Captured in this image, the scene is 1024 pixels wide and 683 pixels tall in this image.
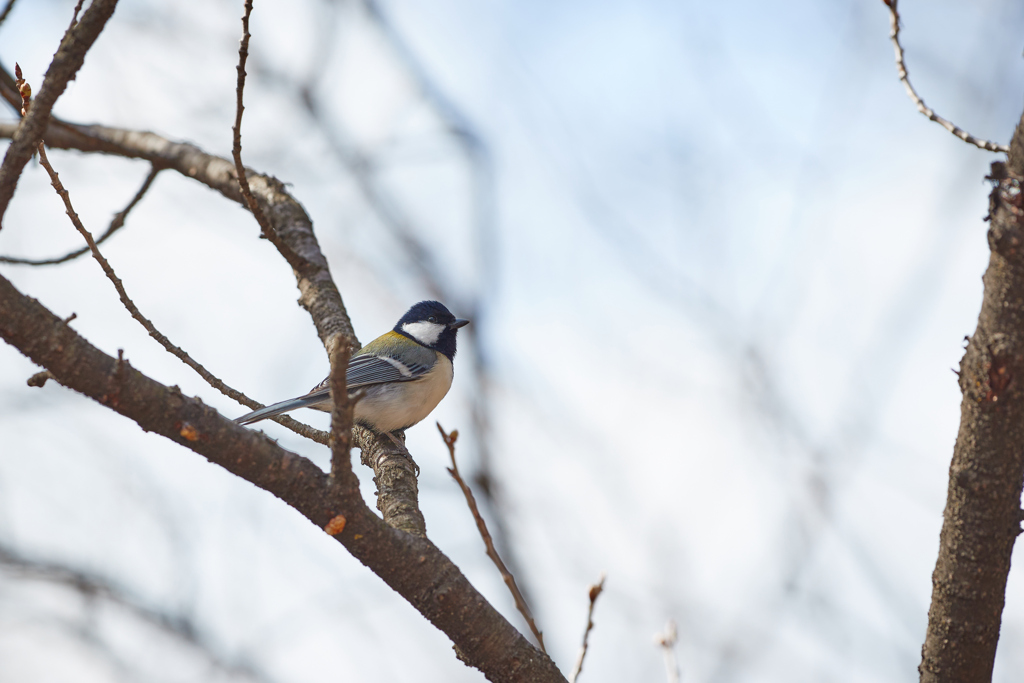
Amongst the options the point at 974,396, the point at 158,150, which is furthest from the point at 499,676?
the point at 158,150

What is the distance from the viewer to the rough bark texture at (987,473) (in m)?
1.27

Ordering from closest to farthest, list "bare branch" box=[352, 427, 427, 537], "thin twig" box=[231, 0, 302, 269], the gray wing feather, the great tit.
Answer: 1. "thin twig" box=[231, 0, 302, 269]
2. "bare branch" box=[352, 427, 427, 537]
3. the great tit
4. the gray wing feather

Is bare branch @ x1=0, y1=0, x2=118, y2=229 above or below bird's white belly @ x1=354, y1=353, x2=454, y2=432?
below

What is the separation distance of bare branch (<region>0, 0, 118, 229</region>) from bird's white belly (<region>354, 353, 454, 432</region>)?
2.00 metres

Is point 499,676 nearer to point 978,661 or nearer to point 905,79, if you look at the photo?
point 978,661

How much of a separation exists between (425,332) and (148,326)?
2635 mm

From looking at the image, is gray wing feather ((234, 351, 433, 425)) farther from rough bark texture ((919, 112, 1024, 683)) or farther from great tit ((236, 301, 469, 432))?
rough bark texture ((919, 112, 1024, 683))

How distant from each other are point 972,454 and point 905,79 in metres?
0.97

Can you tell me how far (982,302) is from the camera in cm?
136

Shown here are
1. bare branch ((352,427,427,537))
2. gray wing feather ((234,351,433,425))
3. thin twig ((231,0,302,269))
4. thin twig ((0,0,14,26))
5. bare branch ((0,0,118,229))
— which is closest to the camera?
bare branch ((0,0,118,229))

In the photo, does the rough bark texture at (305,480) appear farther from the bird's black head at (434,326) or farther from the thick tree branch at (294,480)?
the bird's black head at (434,326)

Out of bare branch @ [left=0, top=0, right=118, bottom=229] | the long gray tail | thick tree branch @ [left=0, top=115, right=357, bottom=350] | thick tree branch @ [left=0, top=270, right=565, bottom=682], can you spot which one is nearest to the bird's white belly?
the long gray tail

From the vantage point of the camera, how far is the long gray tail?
2.79m

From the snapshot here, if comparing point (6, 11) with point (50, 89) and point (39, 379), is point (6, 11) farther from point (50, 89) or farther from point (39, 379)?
point (39, 379)
